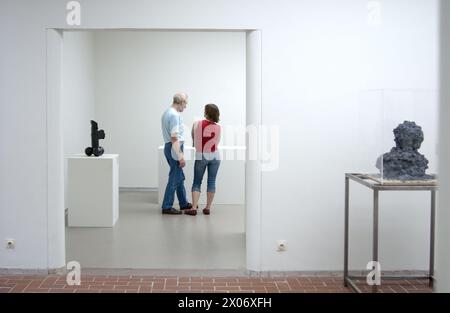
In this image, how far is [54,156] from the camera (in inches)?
195

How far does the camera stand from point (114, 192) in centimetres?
698

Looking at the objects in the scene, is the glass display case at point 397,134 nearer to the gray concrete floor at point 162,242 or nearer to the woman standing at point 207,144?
the gray concrete floor at point 162,242

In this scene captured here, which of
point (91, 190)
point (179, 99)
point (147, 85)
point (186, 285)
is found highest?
point (147, 85)

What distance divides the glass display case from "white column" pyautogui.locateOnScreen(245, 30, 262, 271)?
0.93 meters

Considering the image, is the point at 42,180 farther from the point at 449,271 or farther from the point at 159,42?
the point at 159,42

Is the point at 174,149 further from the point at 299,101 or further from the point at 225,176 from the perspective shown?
the point at 299,101

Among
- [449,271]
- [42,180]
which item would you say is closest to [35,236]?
[42,180]

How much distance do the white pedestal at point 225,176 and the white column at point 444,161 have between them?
7054 millimetres

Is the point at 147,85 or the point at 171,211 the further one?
the point at 147,85

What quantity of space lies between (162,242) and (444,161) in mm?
4984

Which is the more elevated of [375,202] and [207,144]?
[207,144]

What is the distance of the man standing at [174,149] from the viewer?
726 cm

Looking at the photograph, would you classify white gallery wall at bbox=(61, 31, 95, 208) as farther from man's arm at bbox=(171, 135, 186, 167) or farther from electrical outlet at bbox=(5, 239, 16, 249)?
electrical outlet at bbox=(5, 239, 16, 249)

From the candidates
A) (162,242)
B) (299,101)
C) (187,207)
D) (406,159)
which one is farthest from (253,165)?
(187,207)
